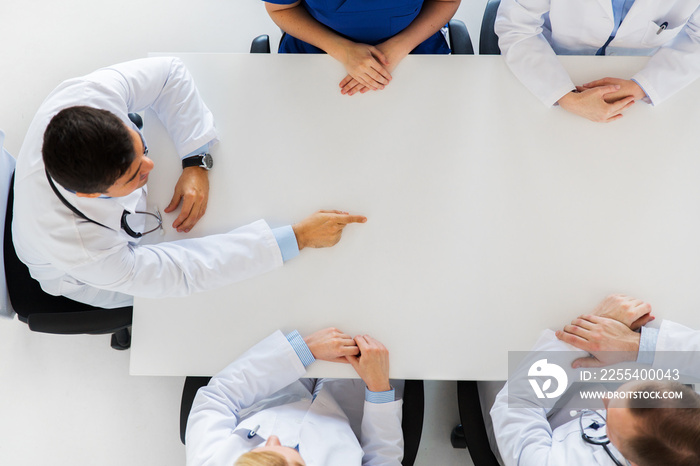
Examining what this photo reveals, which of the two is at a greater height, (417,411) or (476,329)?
(476,329)

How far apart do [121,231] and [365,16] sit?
82cm

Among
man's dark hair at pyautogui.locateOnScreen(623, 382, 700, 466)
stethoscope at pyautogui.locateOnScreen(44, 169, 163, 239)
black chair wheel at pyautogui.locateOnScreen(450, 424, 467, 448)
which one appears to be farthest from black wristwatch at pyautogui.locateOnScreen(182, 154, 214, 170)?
black chair wheel at pyautogui.locateOnScreen(450, 424, 467, 448)

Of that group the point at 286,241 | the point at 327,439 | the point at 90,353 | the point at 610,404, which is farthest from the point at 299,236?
the point at 90,353

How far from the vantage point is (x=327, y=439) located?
128 cm

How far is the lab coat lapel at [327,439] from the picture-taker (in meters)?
1.25

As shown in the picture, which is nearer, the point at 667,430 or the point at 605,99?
the point at 667,430

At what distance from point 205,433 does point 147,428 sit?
2.71 feet

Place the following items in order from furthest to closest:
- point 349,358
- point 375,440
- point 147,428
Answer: point 147,428
point 375,440
point 349,358

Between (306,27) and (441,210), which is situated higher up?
(306,27)

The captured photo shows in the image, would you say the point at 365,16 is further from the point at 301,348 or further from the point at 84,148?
the point at 301,348

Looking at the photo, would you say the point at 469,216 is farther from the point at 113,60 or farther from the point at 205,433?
the point at 113,60

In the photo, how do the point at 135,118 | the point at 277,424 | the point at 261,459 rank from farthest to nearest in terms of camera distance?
the point at 135,118
the point at 277,424
the point at 261,459

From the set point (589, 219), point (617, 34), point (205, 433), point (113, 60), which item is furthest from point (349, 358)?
point (113, 60)

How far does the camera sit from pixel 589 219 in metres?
1.24
